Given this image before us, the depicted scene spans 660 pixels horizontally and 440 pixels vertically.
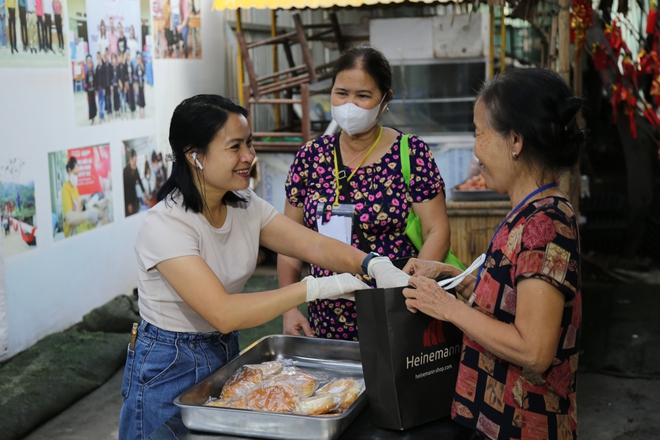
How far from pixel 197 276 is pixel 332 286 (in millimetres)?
382

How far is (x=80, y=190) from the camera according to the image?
18.9ft

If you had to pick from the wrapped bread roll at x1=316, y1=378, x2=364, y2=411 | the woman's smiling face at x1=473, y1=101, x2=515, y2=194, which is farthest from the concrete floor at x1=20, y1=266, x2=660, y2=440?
the woman's smiling face at x1=473, y1=101, x2=515, y2=194

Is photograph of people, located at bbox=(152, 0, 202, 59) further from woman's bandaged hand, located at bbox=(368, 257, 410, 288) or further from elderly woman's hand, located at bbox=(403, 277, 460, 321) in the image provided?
elderly woman's hand, located at bbox=(403, 277, 460, 321)

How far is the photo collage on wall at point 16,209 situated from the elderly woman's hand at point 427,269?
3.47 meters

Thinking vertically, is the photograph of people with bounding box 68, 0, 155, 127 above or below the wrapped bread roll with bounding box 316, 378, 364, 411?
above

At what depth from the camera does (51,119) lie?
5344 millimetres

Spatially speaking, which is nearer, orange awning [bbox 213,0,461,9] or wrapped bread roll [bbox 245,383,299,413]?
wrapped bread roll [bbox 245,383,299,413]

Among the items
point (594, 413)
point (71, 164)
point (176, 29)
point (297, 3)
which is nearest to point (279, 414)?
point (594, 413)

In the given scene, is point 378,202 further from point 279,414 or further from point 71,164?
point 71,164

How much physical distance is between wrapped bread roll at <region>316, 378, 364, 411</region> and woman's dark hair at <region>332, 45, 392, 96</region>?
4.19ft


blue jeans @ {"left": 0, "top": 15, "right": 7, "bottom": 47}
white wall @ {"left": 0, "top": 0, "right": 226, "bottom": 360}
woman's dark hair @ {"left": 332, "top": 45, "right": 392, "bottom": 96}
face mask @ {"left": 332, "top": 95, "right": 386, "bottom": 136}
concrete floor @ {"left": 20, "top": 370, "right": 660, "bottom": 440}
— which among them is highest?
blue jeans @ {"left": 0, "top": 15, "right": 7, "bottom": 47}

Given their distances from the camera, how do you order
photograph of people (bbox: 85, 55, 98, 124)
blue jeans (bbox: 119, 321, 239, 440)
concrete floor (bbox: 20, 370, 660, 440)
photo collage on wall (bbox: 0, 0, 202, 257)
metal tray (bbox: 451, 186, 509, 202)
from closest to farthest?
1. blue jeans (bbox: 119, 321, 239, 440)
2. concrete floor (bbox: 20, 370, 660, 440)
3. photo collage on wall (bbox: 0, 0, 202, 257)
4. metal tray (bbox: 451, 186, 509, 202)
5. photograph of people (bbox: 85, 55, 98, 124)

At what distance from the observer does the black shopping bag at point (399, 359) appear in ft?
5.83

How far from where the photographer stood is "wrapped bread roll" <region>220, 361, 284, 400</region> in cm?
199
